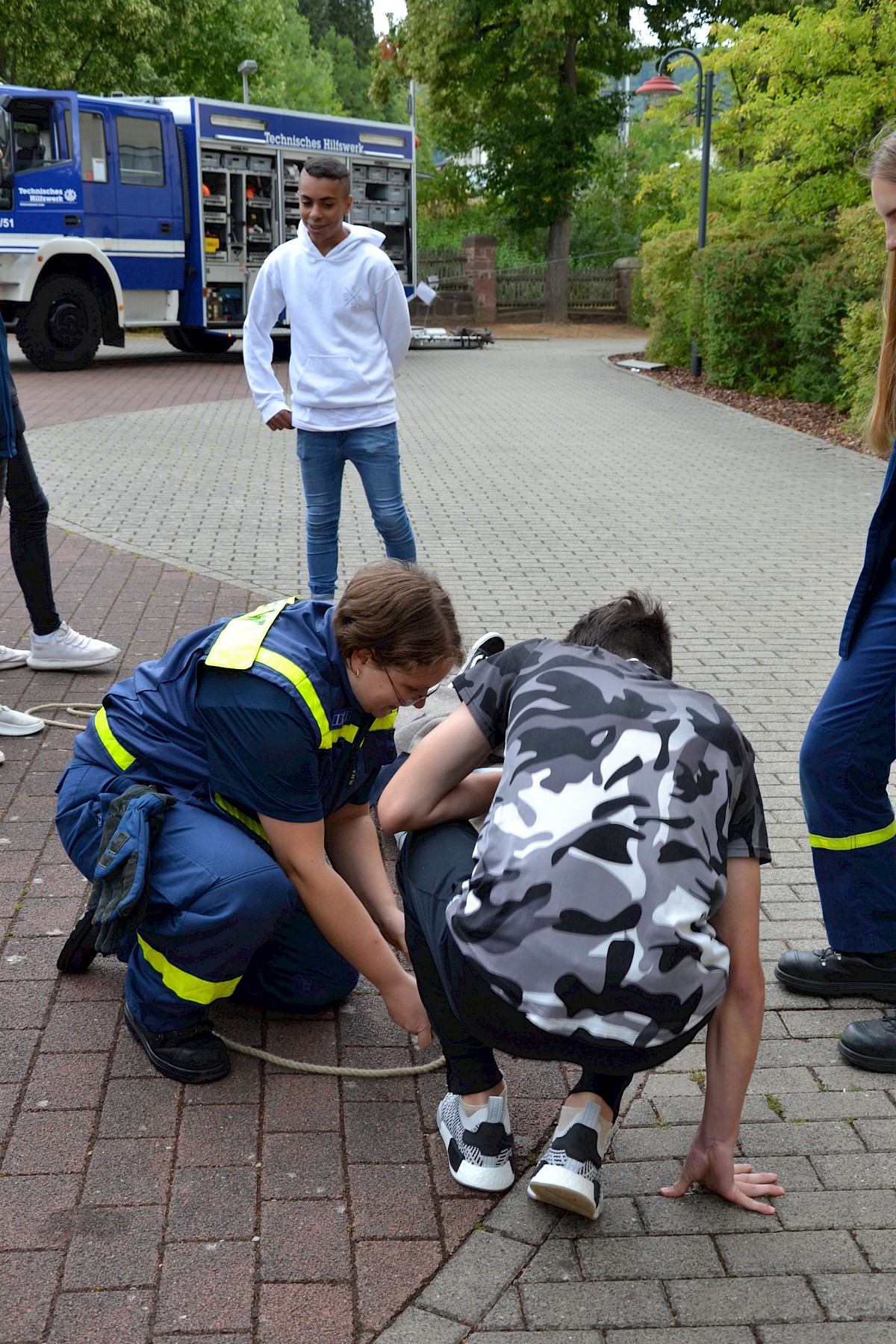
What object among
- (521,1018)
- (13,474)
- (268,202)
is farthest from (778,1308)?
(268,202)

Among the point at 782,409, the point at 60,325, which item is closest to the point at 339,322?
the point at 782,409

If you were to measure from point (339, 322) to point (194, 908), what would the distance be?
11.6ft

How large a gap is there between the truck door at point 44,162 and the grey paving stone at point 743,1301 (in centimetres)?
1569

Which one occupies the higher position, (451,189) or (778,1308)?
(451,189)

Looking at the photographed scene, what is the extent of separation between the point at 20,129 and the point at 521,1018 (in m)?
15.9

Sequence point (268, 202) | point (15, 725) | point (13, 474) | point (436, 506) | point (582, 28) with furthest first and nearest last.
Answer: point (582, 28)
point (268, 202)
point (436, 506)
point (13, 474)
point (15, 725)

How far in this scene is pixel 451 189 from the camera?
36.4 m

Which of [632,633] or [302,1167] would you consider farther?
[302,1167]

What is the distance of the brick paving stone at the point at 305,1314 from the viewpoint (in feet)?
6.89

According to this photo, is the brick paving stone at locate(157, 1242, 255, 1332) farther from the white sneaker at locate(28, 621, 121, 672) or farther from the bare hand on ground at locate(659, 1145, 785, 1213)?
the white sneaker at locate(28, 621, 121, 672)

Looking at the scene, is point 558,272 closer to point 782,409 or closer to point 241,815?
point 782,409

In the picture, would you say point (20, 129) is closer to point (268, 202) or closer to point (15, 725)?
point (268, 202)

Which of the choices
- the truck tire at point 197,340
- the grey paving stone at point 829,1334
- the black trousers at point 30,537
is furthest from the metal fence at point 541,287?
the grey paving stone at point 829,1334

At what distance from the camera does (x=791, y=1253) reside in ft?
7.66
